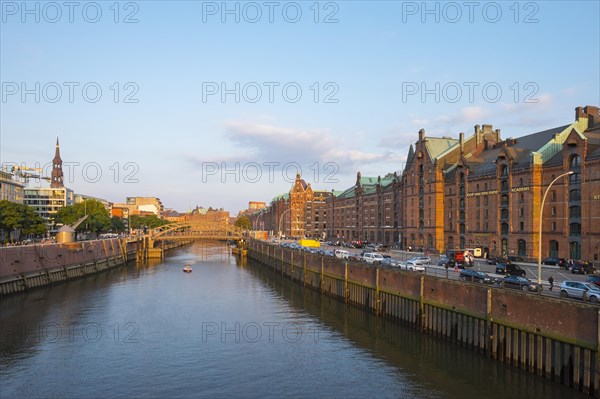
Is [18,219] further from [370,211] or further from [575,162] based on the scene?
[575,162]

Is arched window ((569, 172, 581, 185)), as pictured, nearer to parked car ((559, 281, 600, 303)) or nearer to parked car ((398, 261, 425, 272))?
parked car ((398, 261, 425, 272))

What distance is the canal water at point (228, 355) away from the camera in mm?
32031

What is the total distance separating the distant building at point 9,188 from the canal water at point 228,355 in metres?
125

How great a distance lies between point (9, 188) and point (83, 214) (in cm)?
4816

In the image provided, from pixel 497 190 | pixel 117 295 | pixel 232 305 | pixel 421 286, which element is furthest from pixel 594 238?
pixel 117 295

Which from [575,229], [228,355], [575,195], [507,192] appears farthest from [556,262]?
[228,355]

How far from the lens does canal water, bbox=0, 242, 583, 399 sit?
105 feet

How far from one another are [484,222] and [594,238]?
25.4m

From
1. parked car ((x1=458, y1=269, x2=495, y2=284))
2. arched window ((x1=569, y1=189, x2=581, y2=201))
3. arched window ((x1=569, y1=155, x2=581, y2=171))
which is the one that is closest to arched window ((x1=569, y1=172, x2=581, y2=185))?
arched window ((x1=569, y1=155, x2=581, y2=171))

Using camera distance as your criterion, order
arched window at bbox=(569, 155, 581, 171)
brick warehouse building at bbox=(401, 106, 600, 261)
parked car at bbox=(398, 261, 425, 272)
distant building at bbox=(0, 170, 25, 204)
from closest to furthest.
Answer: parked car at bbox=(398, 261, 425, 272)
brick warehouse building at bbox=(401, 106, 600, 261)
arched window at bbox=(569, 155, 581, 171)
distant building at bbox=(0, 170, 25, 204)

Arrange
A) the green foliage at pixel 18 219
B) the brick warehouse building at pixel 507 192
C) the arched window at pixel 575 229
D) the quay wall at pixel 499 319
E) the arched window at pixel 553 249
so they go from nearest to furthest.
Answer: the quay wall at pixel 499 319 < the brick warehouse building at pixel 507 192 < the arched window at pixel 575 229 < the arched window at pixel 553 249 < the green foliage at pixel 18 219

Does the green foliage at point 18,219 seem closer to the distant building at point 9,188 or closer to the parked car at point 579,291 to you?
the distant building at point 9,188

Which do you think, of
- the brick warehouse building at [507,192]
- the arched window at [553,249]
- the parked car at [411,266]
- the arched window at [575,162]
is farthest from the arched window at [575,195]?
the parked car at [411,266]

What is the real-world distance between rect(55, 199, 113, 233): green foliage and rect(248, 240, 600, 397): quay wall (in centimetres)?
11711
